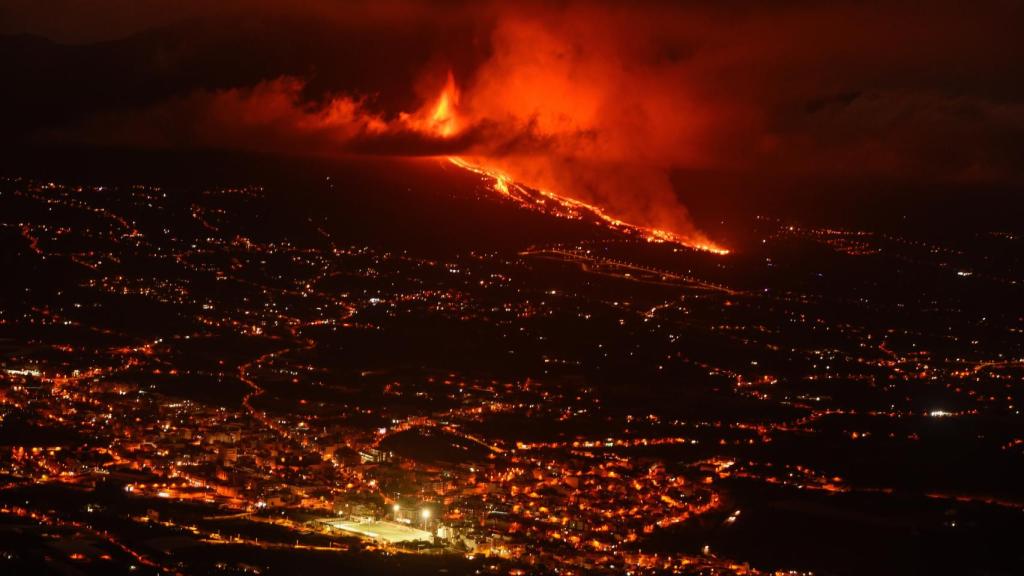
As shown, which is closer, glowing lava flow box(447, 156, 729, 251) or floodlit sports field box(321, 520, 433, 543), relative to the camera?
floodlit sports field box(321, 520, 433, 543)

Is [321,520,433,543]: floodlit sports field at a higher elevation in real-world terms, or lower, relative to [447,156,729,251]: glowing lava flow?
lower

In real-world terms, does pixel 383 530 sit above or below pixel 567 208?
below

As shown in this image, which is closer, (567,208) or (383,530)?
(383,530)

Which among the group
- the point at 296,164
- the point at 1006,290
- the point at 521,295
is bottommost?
the point at 521,295

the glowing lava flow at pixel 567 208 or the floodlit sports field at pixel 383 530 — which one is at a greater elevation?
the glowing lava flow at pixel 567 208

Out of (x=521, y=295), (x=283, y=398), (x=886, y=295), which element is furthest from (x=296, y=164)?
(x=283, y=398)

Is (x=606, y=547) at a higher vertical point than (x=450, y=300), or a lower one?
lower

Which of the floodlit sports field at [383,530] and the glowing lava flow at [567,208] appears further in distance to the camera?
the glowing lava flow at [567,208]

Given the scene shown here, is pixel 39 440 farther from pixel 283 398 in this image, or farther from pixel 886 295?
pixel 886 295
